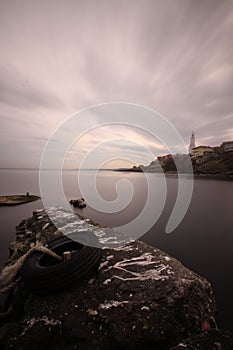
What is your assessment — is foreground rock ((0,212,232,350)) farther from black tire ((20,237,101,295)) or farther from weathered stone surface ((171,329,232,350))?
black tire ((20,237,101,295))

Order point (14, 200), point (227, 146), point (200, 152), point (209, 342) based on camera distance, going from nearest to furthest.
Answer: point (209, 342), point (14, 200), point (227, 146), point (200, 152)

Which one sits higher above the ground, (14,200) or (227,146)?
(227,146)

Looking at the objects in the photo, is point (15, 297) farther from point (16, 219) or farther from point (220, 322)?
point (16, 219)

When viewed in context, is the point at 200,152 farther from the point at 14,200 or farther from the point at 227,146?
the point at 14,200

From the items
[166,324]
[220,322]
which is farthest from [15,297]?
[220,322]

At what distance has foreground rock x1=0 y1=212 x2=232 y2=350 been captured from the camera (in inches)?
161

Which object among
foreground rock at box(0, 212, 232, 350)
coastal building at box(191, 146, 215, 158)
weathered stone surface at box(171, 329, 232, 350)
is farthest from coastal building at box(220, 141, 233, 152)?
weathered stone surface at box(171, 329, 232, 350)

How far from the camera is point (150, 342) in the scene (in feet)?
13.4

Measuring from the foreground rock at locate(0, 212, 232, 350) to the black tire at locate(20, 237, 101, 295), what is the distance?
0.88 ft

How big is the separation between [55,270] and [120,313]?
2.23m

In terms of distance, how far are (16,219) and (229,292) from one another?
71.9 ft

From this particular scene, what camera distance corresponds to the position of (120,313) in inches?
177

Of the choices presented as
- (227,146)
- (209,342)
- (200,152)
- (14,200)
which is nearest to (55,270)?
(209,342)

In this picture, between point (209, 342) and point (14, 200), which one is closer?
point (209, 342)
